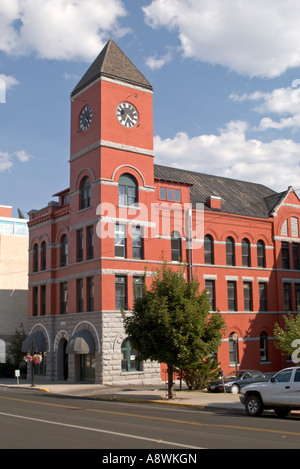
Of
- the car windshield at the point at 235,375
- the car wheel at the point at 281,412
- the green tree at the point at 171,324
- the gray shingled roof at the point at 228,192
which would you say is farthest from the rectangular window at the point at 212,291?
the car wheel at the point at 281,412

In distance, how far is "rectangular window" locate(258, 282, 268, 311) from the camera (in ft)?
142

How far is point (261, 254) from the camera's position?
44.1 meters

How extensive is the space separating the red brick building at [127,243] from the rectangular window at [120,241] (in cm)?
8

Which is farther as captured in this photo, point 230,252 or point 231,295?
point 230,252

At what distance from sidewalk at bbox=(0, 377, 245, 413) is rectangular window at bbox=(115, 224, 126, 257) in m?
8.71

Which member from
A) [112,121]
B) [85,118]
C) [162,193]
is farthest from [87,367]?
[85,118]

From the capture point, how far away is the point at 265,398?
60.0 ft

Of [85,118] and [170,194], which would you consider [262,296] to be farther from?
[85,118]

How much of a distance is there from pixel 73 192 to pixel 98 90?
7595 millimetres

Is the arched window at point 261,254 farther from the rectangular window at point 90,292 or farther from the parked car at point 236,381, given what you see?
the rectangular window at point 90,292

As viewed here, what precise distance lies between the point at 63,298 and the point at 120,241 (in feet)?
25.9
